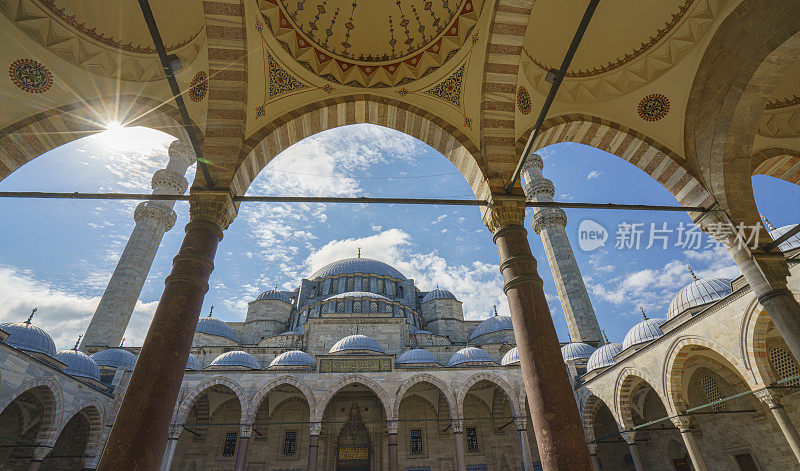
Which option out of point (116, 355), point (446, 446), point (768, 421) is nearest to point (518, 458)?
point (446, 446)

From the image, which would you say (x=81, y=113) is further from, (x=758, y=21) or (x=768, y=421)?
(x=768, y=421)

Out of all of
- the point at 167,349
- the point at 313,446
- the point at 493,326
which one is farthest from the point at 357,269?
the point at 167,349

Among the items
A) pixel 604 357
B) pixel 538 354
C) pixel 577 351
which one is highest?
pixel 577 351

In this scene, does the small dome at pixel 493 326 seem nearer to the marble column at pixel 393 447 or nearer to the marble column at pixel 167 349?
the marble column at pixel 393 447

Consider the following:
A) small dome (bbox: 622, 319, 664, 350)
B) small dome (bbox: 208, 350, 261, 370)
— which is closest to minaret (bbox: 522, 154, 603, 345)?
small dome (bbox: 622, 319, 664, 350)

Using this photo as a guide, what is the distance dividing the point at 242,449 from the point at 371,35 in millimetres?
13886

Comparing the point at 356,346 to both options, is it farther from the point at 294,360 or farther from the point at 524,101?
the point at 524,101

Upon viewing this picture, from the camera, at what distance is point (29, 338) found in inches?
530

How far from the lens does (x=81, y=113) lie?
217 inches

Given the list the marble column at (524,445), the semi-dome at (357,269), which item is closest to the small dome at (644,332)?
the marble column at (524,445)

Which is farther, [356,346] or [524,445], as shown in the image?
[356,346]

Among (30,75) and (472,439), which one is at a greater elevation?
(30,75)

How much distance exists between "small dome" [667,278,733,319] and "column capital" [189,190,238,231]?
1494 cm

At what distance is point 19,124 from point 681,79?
972 cm
